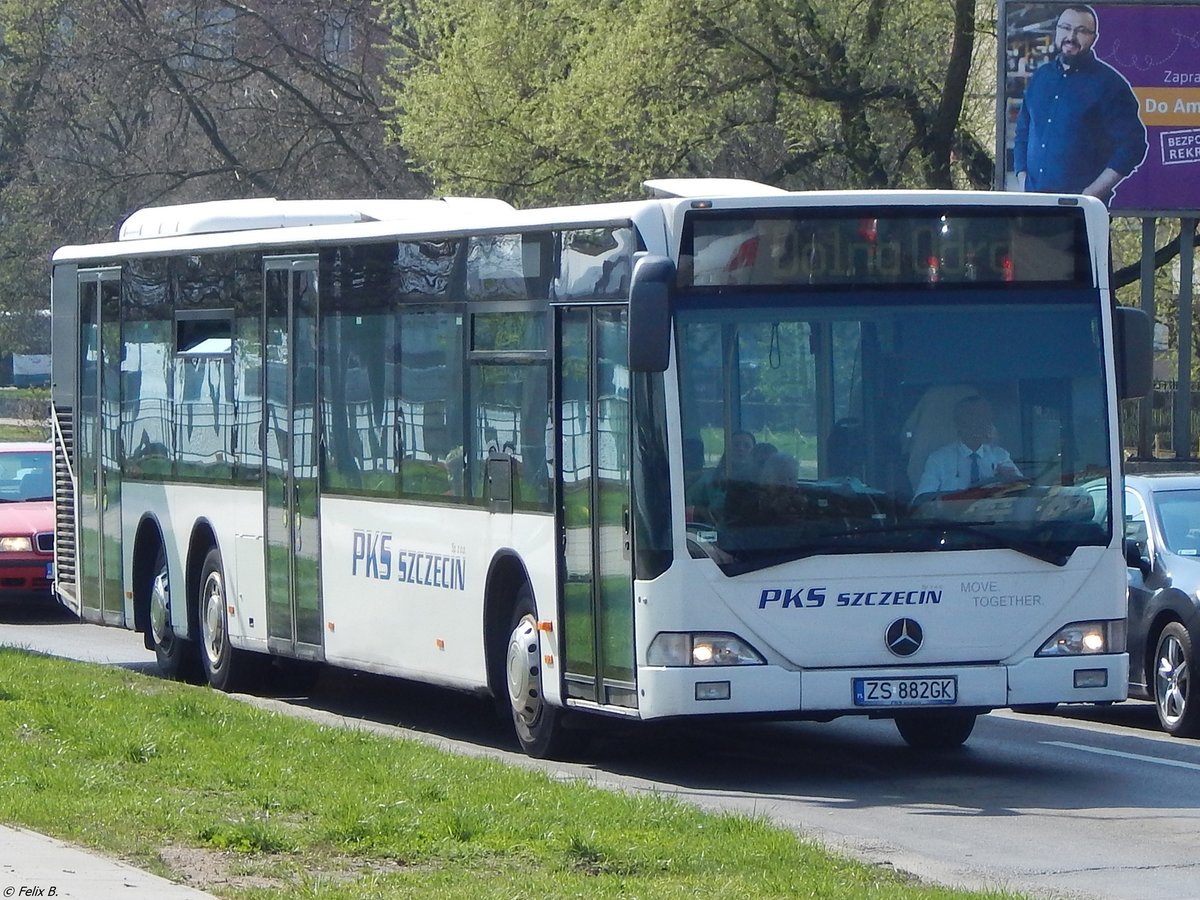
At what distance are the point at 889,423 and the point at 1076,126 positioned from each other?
17489 millimetres

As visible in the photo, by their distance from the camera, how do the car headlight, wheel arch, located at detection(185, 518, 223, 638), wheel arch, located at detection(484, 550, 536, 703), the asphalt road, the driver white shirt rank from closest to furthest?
the asphalt road
the driver white shirt
wheel arch, located at detection(484, 550, 536, 703)
wheel arch, located at detection(185, 518, 223, 638)
the car headlight

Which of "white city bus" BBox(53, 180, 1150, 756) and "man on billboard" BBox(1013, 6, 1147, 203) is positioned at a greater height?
"man on billboard" BBox(1013, 6, 1147, 203)

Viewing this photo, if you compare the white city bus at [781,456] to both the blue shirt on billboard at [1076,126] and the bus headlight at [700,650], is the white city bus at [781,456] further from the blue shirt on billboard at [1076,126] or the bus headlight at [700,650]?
the blue shirt on billboard at [1076,126]

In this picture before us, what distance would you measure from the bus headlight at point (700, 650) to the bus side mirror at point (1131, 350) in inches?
85.1

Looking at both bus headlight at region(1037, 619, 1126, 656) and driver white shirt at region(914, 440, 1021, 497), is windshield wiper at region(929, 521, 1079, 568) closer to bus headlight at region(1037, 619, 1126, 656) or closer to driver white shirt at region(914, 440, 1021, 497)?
driver white shirt at region(914, 440, 1021, 497)

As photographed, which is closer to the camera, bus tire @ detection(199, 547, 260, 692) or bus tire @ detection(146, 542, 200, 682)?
bus tire @ detection(199, 547, 260, 692)

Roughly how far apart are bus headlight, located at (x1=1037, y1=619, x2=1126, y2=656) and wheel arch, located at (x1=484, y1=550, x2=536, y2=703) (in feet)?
8.96

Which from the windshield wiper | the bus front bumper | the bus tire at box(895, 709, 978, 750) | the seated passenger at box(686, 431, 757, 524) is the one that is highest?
the seated passenger at box(686, 431, 757, 524)

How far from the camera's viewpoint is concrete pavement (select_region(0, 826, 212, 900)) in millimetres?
6676

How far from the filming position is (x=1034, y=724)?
1391 cm

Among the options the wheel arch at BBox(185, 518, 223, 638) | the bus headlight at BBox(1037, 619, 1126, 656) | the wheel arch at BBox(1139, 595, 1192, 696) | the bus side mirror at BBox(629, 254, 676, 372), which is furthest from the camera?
the wheel arch at BBox(185, 518, 223, 638)

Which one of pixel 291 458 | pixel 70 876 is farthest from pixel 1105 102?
pixel 70 876

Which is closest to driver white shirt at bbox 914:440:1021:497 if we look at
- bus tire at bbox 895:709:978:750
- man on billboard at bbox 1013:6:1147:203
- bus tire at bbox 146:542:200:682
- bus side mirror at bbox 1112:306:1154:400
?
bus side mirror at bbox 1112:306:1154:400

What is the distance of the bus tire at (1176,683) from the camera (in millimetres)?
12820
